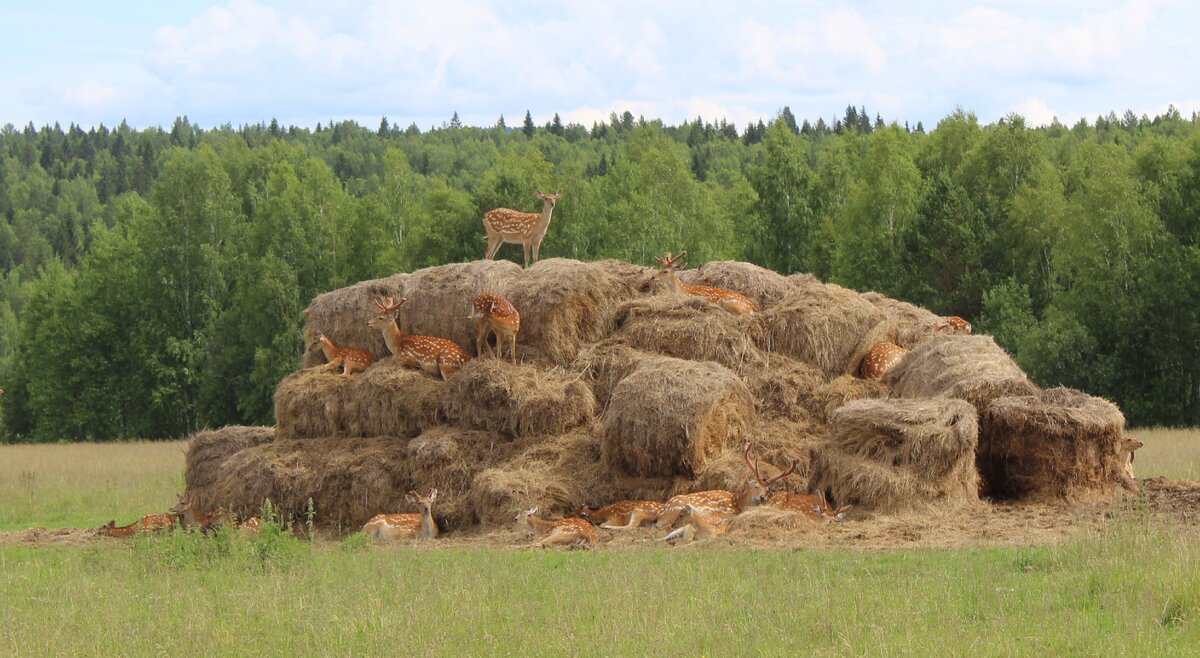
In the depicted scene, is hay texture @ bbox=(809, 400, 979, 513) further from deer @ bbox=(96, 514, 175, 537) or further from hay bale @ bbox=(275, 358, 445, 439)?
deer @ bbox=(96, 514, 175, 537)

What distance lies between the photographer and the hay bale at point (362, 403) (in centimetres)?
1633

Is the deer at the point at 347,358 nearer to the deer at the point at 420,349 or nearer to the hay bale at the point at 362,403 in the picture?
the hay bale at the point at 362,403

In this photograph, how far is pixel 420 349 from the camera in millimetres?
16766

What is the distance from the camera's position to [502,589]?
10.5 metres

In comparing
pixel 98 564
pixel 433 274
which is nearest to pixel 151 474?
pixel 433 274

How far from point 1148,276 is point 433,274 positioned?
2614 cm

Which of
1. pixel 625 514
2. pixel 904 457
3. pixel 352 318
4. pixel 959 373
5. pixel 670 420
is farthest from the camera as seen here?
pixel 352 318

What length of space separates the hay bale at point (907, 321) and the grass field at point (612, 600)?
20.1 feet

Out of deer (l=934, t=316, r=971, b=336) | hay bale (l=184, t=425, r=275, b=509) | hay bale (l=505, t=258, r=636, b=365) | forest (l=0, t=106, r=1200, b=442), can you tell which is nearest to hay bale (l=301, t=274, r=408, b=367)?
hay bale (l=184, t=425, r=275, b=509)

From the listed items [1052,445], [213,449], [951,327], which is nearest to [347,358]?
[213,449]

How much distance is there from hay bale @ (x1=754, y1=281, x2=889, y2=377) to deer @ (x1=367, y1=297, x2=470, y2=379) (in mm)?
3742

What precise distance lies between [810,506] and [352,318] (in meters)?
7.14

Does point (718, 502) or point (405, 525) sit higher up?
point (718, 502)

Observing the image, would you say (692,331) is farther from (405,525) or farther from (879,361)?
(405,525)
